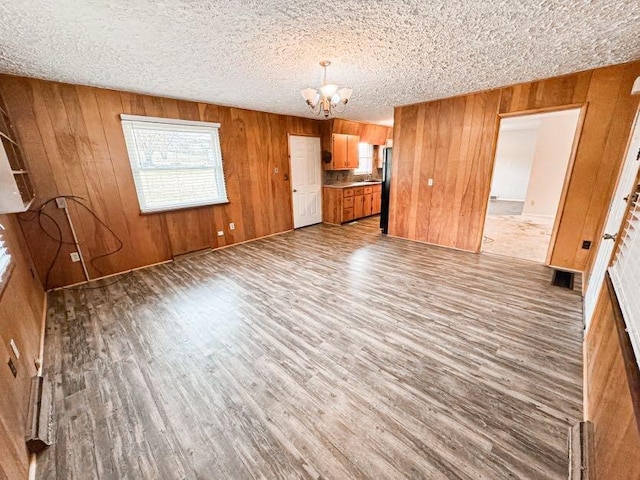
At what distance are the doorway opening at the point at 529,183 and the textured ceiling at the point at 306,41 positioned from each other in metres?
1.63

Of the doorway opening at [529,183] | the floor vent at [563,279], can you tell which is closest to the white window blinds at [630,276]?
the floor vent at [563,279]

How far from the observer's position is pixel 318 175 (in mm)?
6066

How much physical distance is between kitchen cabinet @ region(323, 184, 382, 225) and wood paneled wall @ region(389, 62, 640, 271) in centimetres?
137

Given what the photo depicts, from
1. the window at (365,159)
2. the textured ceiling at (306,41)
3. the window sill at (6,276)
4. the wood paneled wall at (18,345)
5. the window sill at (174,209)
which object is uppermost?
the textured ceiling at (306,41)

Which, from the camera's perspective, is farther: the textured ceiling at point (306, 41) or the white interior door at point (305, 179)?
the white interior door at point (305, 179)

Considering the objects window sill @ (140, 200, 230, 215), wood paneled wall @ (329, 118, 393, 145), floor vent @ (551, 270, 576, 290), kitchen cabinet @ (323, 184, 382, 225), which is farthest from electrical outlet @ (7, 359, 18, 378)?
wood paneled wall @ (329, 118, 393, 145)

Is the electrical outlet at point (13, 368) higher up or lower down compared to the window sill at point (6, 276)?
lower down

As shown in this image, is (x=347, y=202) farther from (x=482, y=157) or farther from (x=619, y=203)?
(x=619, y=203)

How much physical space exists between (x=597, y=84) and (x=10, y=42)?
18.3ft

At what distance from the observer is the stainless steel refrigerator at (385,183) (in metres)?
4.86

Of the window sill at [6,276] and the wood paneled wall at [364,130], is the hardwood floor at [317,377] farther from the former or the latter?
the wood paneled wall at [364,130]

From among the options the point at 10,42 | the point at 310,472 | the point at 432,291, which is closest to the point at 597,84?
the point at 432,291

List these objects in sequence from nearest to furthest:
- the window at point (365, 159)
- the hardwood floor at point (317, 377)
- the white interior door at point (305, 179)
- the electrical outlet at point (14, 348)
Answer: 1. the hardwood floor at point (317, 377)
2. the electrical outlet at point (14, 348)
3. the white interior door at point (305, 179)
4. the window at point (365, 159)

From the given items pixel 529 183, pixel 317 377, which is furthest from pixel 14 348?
pixel 529 183
